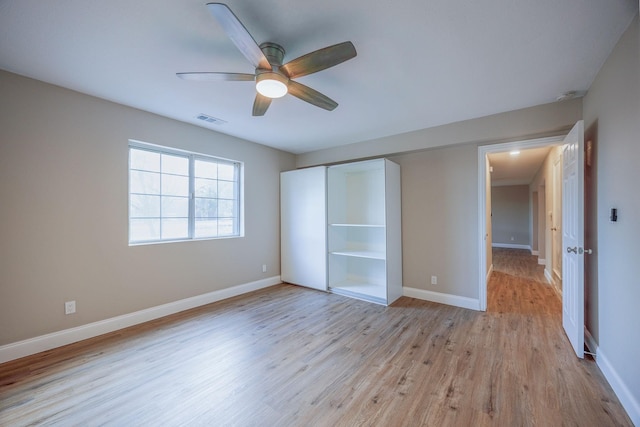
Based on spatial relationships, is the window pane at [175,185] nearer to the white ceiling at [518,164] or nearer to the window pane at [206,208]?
the window pane at [206,208]

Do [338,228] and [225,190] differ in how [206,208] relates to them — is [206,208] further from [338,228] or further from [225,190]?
[338,228]

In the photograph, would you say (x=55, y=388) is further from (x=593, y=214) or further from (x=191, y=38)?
(x=593, y=214)

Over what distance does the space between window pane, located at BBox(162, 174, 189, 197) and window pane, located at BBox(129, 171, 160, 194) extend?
0.27 ft

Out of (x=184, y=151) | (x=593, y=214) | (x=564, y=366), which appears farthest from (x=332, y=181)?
(x=564, y=366)

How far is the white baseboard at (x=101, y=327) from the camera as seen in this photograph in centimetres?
225

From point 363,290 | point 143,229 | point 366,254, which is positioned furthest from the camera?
point 366,254

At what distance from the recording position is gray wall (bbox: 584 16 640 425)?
157 centimetres

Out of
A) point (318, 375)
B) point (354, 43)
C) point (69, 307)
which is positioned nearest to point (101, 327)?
point (69, 307)

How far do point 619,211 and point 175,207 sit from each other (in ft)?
14.1

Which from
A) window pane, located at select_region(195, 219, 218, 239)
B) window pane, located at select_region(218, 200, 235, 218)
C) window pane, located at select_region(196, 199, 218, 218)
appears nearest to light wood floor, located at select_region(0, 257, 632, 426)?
window pane, located at select_region(195, 219, 218, 239)

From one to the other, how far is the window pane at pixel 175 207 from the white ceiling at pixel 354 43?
1128mm

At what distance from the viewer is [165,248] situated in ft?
10.6

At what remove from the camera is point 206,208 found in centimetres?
378

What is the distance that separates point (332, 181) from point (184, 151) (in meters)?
2.19
